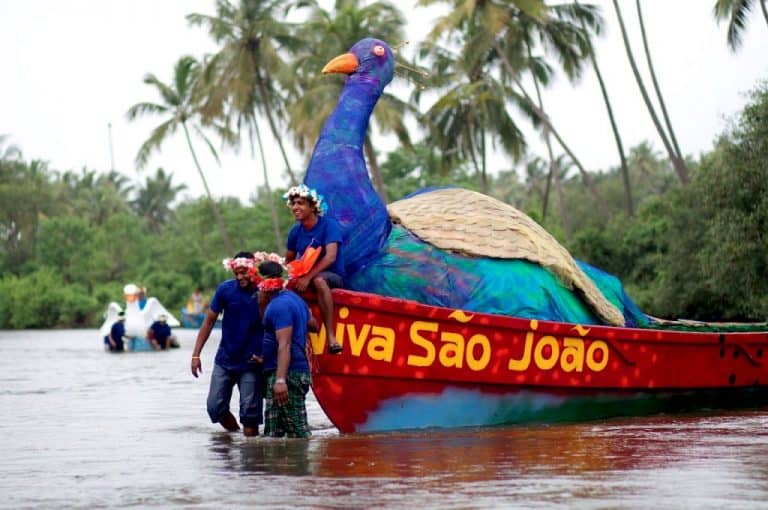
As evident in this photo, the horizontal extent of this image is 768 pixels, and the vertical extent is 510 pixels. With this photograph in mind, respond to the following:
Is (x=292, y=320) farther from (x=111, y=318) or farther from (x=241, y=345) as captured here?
(x=111, y=318)

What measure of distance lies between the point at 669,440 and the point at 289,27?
40426 millimetres

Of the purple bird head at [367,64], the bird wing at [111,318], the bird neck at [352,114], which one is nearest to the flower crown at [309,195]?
the bird neck at [352,114]

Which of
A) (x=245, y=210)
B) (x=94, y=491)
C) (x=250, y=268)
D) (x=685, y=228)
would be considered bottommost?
(x=94, y=491)

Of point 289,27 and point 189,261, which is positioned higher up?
point 289,27

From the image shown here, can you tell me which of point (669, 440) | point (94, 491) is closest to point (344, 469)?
point (94, 491)

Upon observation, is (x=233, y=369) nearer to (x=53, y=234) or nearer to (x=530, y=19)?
(x=530, y=19)

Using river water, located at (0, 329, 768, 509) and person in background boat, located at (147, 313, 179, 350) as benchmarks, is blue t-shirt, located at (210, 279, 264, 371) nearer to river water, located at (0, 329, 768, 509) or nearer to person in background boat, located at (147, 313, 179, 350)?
river water, located at (0, 329, 768, 509)

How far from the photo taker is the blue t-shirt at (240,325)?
36.3ft

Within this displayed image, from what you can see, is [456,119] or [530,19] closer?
[530,19]

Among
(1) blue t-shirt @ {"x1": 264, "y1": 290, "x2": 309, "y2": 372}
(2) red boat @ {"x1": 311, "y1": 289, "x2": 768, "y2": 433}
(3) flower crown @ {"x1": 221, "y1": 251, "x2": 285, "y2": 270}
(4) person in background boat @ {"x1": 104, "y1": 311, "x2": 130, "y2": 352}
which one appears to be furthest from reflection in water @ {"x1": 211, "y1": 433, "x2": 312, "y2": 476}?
(4) person in background boat @ {"x1": 104, "y1": 311, "x2": 130, "y2": 352}

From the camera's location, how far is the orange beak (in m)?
12.6

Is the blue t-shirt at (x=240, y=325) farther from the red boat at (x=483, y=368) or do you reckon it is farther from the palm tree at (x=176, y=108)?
the palm tree at (x=176, y=108)

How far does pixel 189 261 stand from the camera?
7212 cm

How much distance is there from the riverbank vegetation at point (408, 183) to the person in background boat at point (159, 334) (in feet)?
36.5
